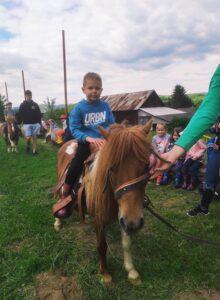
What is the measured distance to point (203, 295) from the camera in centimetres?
283

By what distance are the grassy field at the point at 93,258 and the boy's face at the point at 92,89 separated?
→ 199 centimetres

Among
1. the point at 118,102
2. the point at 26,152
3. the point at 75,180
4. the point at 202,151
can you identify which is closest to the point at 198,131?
the point at 75,180

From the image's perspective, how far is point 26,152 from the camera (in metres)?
12.2

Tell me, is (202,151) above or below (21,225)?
above

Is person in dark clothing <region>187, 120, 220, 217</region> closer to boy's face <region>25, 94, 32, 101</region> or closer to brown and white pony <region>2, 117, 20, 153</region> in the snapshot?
boy's face <region>25, 94, 32, 101</region>

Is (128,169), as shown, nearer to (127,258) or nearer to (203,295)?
(127,258)

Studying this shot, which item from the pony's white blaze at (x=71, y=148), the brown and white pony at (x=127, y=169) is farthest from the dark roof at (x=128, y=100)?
the brown and white pony at (x=127, y=169)

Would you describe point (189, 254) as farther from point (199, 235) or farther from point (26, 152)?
point (26, 152)

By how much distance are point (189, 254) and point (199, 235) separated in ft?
2.12

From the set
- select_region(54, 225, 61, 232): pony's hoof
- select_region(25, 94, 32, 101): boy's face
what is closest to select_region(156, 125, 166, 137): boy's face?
select_region(54, 225, 61, 232): pony's hoof

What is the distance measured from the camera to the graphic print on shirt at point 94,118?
141 inches

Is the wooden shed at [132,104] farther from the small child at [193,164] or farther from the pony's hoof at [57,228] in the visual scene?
the pony's hoof at [57,228]

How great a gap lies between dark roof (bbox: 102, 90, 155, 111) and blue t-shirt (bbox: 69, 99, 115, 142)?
27428mm

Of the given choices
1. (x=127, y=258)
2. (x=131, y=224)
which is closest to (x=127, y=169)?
(x=131, y=224)
